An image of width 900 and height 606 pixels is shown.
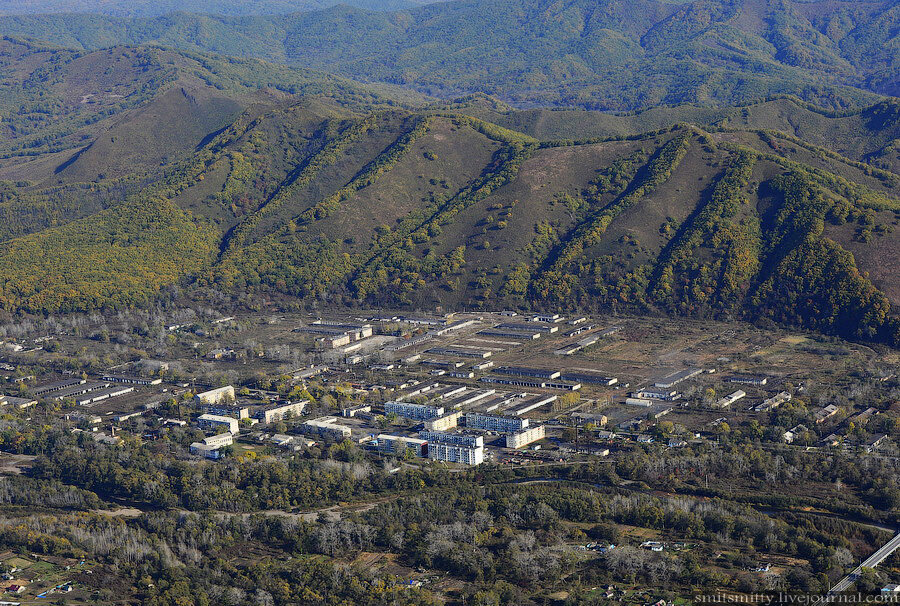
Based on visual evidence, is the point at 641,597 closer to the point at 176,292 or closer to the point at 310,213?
the point at 176,292

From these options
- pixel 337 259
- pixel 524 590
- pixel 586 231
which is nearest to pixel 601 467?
pixel 524 590

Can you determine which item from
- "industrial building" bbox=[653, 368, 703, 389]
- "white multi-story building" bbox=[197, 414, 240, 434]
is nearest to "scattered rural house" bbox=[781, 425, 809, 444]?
"industrial building" bbox=[653, 368, 703, 389]

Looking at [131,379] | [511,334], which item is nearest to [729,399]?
[511,334]

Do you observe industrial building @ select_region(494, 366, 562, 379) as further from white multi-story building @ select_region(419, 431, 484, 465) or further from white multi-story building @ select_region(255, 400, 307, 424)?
white multi-story building @ select_region(255, 400, 307, 424)

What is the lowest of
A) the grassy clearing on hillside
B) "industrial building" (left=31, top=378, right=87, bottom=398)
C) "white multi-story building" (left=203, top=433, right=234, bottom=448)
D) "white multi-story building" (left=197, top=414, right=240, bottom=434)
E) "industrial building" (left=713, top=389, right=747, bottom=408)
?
"industrial building" (left=713, top=389, right=747, bottom=408)

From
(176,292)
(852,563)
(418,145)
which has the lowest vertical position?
(852,563)

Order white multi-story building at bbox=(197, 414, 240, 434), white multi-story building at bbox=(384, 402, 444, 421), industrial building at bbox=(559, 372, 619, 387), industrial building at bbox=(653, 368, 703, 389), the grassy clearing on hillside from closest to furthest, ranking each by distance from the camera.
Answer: white multi-story building at bbox=(197, 414, 240, 434) < white multi-story building at bbox=(384, 402, 444, 421) < industrial building at bbox=(653, 368, 703, 389) < industrial building at bbox=(559, 372, 619, 387) < the grassy clearing on hillside
